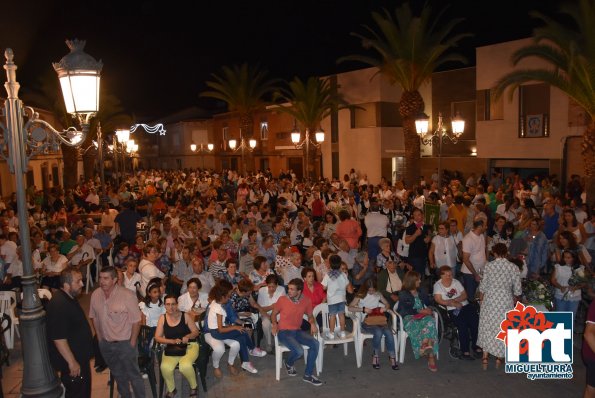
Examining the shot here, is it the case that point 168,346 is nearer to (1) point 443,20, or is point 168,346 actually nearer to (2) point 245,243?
(2) point 245,243

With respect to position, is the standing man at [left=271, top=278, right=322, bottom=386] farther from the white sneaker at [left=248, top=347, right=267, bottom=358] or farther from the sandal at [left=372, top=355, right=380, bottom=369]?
the sandal at [left=372, top=355, right=380, bottom=369]

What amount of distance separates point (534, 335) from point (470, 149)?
18767 mm

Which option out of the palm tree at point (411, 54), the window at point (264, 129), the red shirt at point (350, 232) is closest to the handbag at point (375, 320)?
the red shirt at point (350, 232)

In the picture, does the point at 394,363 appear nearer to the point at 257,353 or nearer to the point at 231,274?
the point at 257,353

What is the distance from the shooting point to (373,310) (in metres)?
7.48

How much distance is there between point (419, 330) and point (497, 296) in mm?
1159

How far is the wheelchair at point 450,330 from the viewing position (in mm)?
7468

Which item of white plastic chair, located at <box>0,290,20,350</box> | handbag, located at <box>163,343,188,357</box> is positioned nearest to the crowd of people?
handbag, located at <box>163,343,188,357</box>

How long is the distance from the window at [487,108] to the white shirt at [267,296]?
1758 cm

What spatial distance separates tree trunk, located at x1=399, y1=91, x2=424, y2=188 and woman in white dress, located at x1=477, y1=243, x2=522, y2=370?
14.0 meters

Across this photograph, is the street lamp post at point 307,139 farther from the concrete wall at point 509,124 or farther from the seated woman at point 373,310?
the seated woman at point 373,310

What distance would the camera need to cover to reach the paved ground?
20.9 feet

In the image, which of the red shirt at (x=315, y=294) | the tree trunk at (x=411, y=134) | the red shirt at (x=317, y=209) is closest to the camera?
the red shirt at (x=315, y=294)

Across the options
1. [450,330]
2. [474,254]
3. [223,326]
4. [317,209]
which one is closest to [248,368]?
[223,326]
